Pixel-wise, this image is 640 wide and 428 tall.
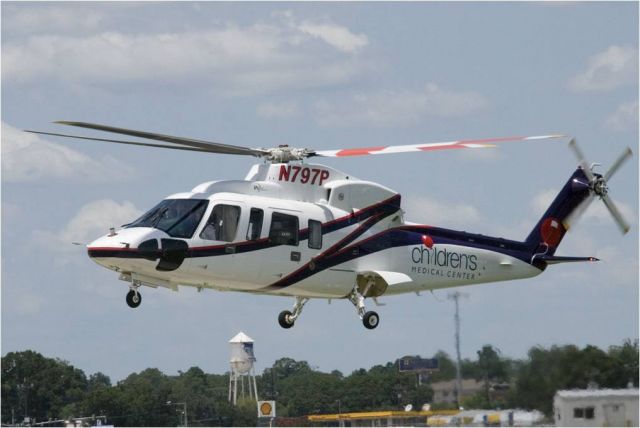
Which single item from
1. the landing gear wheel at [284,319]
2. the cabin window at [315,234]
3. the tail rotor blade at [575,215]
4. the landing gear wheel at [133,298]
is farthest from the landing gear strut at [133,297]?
the tail rotor blade at [575,215]

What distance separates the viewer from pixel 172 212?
38688 millimetres

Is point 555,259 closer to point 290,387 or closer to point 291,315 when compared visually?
point 291,315

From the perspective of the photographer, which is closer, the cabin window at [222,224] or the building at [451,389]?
the cabin window at [222,224]

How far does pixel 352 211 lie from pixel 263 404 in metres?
13.0

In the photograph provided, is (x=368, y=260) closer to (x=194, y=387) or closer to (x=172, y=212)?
(x=172, y=212)

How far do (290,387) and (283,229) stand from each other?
17.1 m

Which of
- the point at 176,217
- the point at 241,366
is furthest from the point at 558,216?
the point at 241,366

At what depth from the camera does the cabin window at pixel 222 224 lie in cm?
3888

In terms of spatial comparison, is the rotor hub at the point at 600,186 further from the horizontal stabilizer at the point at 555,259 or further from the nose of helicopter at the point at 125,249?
the nose of helicopter at the point at 125,249

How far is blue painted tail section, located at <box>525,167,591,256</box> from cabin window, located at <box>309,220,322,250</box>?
7.62m

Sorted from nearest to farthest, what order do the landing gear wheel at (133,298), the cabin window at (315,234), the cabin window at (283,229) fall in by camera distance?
1. the landing gear wheel at (133,298)
2. the cabin window at (283,229)
3. the cabin window at (315,234)

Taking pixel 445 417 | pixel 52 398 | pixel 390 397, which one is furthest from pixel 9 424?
pixel 445 417

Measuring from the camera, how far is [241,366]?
73438 mm

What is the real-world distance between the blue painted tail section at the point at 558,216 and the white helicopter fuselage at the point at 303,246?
2.86 feet
